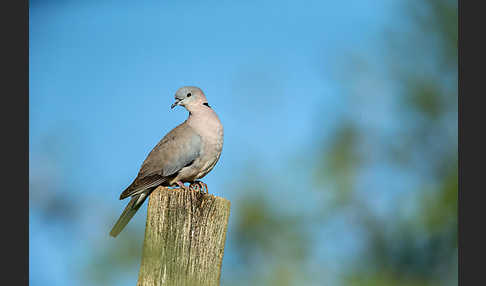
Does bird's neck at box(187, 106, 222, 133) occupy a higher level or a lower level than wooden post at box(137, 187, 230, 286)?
higher

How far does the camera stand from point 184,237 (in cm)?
256

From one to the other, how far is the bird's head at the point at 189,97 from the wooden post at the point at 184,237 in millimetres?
2242

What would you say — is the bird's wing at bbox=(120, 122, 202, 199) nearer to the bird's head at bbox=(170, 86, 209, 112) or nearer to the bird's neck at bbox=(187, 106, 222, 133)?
the bird's neck at bbox=(187, 106, 222, 133)

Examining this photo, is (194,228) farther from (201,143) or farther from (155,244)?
(201,143)

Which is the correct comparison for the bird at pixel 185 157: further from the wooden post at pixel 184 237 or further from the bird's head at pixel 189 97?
the wooden post at pixel 184 237

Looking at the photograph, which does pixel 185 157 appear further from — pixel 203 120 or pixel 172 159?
pixel 203 120

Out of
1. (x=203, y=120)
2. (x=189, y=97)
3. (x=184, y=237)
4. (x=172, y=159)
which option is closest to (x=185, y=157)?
(x=172, y=159)

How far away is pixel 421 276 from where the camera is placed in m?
1.66

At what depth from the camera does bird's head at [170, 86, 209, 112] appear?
4.94 metres

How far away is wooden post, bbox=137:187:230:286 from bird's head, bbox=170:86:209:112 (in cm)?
224

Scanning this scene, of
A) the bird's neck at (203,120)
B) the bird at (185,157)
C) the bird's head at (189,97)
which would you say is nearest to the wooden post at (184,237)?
the bird at (185,157)

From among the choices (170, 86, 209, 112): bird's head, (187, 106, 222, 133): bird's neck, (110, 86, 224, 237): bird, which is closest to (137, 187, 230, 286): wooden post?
(110, 86, 224, 237): bird

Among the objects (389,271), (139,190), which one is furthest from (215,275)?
(139,190)

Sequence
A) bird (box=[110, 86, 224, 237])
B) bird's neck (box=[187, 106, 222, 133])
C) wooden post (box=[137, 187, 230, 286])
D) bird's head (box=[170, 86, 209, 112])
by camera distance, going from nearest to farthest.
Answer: wooden post (box=[137, 187, 230, 286]), bird (box=[110, 86, 224, 237]), bird's neck (box=[187, 106, 222, 133]), bird's head (box=[170, 86, 209, 112])
